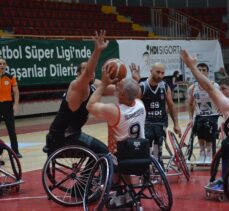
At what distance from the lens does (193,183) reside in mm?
7145

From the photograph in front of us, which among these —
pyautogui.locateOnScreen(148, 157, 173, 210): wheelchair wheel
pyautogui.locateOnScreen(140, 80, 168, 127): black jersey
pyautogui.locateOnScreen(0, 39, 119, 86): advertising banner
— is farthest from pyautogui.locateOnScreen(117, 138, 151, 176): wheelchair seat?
pyautogui.locateOnScreen(0, 39, 119, 86): advertising banner

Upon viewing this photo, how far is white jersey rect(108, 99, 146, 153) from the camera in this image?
5395 millimetres

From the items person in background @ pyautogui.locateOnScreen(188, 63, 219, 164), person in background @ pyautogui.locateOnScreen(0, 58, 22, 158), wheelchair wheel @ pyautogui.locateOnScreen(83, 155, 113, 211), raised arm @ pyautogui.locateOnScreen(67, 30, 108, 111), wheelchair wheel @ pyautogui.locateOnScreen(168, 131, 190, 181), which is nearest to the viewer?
wheelchair wheel @ pyautogui.locateOnScreen(83, 155, 113, 211)

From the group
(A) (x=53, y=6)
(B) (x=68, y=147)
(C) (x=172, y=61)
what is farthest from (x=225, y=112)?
(A) (x=53, y=6)

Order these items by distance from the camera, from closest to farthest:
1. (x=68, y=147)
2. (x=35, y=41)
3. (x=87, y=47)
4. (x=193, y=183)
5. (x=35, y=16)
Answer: (x=68, y=147)
(x=193, y=183)
(x=35, y=41)
(x=87, y=47)
(x=35, y=16)

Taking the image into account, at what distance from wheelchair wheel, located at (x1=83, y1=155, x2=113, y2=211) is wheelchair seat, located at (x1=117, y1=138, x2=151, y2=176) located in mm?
140

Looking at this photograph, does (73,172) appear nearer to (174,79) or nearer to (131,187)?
(131,187)

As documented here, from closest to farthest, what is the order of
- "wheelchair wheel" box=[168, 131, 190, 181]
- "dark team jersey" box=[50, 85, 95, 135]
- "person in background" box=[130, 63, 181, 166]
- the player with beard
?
the player with beard → "dark team jersey" box=[50, 85, 95, 135] → "wheelchair wheel" box=[168, 131, 190, 181] → "person in background" box=[130, 63, 181, 166]

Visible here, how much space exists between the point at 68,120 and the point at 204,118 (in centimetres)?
259

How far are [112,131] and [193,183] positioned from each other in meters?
2.08

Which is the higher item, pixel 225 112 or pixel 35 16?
pixel 35 16

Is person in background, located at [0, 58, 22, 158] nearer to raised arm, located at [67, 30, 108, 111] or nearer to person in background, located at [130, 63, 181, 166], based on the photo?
person in background, located at [130, 63, 181, 166]

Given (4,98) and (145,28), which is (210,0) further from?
(4,98)

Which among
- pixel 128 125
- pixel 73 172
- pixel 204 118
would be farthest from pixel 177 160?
pixel 128 125
